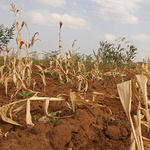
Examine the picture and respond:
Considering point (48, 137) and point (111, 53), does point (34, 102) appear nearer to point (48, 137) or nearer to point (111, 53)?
point (48, 137)

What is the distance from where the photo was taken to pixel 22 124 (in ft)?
5.58

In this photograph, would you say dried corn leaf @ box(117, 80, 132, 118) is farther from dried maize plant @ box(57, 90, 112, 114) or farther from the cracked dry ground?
dried maize plant @ box(57, 90, 112, 114)

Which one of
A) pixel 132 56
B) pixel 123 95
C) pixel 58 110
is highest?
pixel 132 56

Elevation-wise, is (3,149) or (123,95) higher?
(123,95)

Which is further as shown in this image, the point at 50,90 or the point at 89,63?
the point at 89,63

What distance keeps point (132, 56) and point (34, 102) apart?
11.4 feet

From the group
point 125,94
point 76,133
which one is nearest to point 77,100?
point 76,133

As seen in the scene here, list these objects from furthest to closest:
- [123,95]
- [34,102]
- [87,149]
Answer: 1. [34,102]
2. [87,149]
3. [123,95]

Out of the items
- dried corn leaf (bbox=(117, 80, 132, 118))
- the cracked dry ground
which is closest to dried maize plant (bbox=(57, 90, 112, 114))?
the cracked dry ground

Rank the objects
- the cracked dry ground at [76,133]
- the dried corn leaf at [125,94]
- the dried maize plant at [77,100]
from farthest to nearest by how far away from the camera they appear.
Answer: the dried maize plant at [77,100], the cracked dry ground at [76,133], the dried corn leaf at [125,94]

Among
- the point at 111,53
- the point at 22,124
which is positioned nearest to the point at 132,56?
the point at 111,53

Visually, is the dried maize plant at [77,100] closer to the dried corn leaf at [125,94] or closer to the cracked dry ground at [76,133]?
the cracked dry ground at [76,133]

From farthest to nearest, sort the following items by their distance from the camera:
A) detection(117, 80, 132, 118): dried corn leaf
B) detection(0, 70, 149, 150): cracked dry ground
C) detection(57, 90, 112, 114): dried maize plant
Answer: detection(57, 90, 112, 114): dried maize plant
detection(0, 70, 149, 150): cracked dry ground
detection(117, 80, 132, 118): dried corn leaf

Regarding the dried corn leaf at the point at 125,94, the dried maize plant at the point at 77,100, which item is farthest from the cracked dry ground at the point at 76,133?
the dried corn leaf at the point at 125,94
